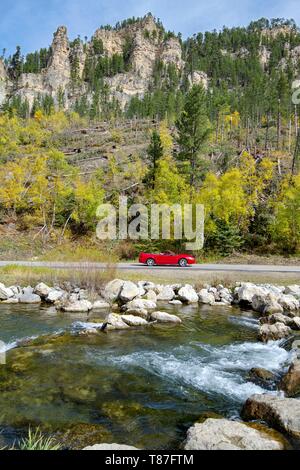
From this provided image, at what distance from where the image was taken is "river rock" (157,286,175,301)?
682 inches

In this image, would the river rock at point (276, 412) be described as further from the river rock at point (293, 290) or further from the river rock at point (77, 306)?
the river rock at point (293, 290)

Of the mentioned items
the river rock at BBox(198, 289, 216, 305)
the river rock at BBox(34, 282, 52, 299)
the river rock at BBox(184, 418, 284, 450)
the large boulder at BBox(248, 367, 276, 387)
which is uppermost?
the river rock at BBox(184, 418, 284, 450)

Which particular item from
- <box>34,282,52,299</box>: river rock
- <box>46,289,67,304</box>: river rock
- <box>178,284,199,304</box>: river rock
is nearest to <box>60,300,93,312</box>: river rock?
<box>46,289,67,304</box>: river rock

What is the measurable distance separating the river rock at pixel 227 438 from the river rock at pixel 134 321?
306 inches

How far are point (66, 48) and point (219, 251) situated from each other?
536ft

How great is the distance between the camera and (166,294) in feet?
57.3

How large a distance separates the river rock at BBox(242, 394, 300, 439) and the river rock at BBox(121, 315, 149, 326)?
22.3ft

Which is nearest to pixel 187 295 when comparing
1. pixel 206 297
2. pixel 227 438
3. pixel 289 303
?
pixel 206 297

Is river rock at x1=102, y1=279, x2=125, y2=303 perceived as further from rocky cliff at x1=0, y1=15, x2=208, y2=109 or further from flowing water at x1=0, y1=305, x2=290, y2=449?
rocky cliff at x1=0, y1=15, x2=208, y2=109

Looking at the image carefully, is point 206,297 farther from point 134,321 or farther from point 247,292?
point 134,321

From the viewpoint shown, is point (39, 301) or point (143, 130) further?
point (143, 130)
